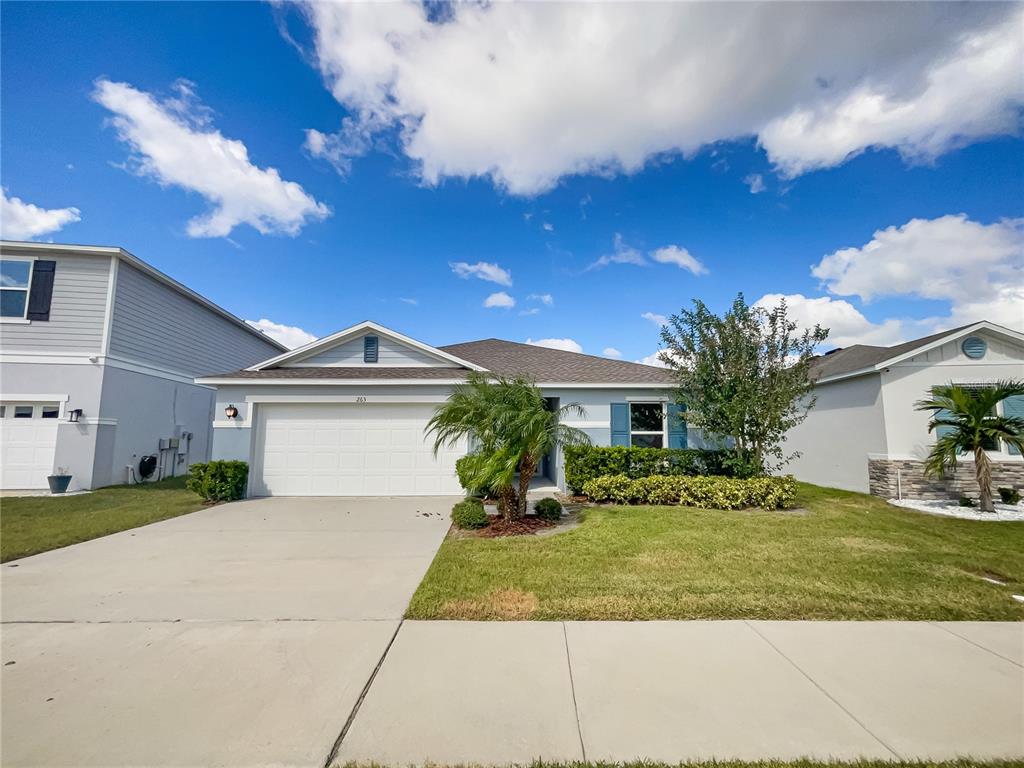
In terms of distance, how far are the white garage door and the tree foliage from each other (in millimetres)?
16739

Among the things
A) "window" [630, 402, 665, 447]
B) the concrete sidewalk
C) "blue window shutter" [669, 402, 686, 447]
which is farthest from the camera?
"window" [630, 402, 665, 447]

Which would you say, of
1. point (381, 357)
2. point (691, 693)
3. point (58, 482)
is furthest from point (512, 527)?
point (58, 482)

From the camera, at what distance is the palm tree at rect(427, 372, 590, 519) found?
7.41 m

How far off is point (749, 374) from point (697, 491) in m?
3.05

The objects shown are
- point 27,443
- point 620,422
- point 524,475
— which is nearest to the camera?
point 524,475

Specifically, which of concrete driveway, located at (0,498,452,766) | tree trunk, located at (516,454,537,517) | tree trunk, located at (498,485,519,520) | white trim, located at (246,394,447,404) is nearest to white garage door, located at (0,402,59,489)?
white trim, located at (246,394,447,404)

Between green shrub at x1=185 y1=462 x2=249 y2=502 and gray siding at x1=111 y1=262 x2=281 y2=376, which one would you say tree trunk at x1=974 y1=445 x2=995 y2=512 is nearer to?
green shrub at x1=185 y1=462 x2=249 y2=502

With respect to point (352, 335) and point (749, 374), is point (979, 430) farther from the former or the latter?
point (352, 335)

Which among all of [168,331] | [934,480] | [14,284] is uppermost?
[14,284]

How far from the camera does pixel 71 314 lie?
11773mm

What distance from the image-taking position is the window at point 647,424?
1153cm

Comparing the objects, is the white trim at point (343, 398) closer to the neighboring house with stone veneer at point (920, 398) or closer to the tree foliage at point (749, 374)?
the tree foliage at point (749, 374)

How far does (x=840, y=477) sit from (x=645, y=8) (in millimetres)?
13144

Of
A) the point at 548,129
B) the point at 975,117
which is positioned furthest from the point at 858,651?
the point at 975,117
